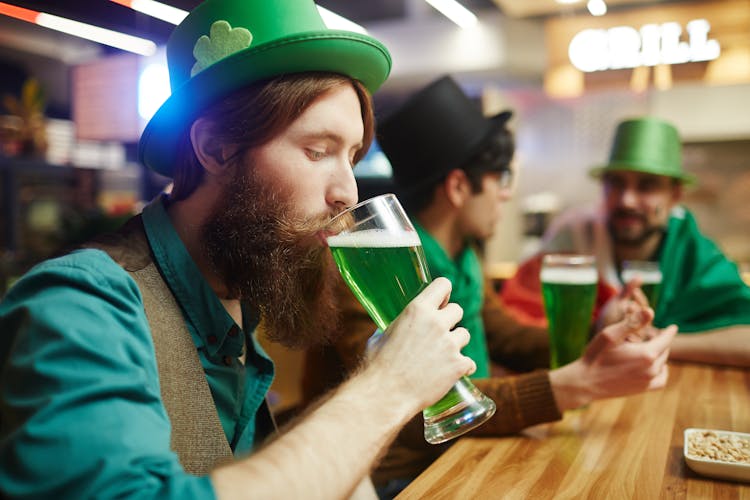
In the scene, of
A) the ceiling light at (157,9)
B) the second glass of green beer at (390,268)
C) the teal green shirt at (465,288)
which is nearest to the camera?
the second glass of green beer at (390,268)

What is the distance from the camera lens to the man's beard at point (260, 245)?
3.39 feet

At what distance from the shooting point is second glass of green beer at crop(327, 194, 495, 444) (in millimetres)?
920

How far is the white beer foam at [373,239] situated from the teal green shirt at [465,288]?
0.87m

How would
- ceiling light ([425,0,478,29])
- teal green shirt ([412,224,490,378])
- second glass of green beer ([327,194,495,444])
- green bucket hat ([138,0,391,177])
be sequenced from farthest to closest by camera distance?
1. ceiling light ([425,0,478,29])
2. teal green shirt ([412,224,490,378])
3. green bucket hat ([138,0,391,177])
4. second glass of green beer ([327,194,495,444])

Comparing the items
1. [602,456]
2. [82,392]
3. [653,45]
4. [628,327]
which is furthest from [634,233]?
[653,45]

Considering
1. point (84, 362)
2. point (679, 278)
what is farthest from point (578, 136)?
point (84, 362)

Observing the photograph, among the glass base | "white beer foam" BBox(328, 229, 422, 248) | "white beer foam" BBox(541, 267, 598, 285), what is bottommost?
the glass base

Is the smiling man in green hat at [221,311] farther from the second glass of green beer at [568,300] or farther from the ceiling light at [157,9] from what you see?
the second glass of green beer at [568,300]

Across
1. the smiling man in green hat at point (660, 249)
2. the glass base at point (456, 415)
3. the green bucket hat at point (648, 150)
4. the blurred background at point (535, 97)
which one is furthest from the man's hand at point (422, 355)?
the blurred background at point (535, 97)

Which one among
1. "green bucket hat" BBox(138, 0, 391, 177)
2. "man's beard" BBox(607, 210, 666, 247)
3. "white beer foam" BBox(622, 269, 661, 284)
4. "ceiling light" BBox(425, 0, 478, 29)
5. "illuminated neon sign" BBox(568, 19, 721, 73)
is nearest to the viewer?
"green bucket hat" BBox(138, 0, 391, 177)

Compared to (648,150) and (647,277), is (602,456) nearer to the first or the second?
(647,277)

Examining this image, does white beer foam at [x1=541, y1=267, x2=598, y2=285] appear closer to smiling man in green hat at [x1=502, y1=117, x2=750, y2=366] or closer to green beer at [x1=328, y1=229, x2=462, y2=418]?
smiling man in green hat at [x1=502, y1=117, x2=750, y2=366]

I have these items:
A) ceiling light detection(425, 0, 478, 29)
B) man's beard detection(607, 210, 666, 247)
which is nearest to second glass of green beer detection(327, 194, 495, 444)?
ceiling light detection(425, 0, 478, 29)

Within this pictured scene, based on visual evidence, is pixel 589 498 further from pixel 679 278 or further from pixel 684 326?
pixel 679 278
